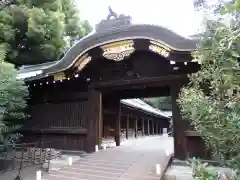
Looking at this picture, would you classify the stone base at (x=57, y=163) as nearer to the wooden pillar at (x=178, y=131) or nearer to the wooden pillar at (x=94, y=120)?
the wooden pillar at (x=94, y=120)

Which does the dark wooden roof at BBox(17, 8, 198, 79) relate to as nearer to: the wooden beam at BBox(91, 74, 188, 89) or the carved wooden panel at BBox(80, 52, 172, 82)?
the carved wooden panel at BBox(80, 52, 172, 82)

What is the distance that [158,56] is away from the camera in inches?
261

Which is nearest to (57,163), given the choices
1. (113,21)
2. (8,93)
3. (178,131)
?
(8,93)

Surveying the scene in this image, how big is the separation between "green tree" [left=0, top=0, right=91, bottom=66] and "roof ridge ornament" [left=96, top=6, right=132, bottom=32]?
569 cm

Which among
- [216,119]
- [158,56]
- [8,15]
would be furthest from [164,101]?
[216,119]

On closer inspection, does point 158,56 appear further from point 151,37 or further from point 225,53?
point 225,53

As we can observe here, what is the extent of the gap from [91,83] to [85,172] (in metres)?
2.93

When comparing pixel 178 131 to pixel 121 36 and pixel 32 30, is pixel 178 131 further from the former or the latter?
pixel 32 30

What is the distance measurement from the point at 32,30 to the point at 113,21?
6.28 metres

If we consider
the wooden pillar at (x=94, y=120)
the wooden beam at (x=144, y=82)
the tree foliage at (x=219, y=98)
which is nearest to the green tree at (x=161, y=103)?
the wooden pillar at (x=94, y=120)

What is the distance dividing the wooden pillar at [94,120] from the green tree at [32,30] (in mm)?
6232

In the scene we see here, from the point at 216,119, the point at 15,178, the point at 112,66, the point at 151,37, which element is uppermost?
the point at 151,37

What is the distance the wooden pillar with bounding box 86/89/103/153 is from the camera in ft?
23.6

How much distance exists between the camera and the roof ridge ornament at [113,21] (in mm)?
6746
